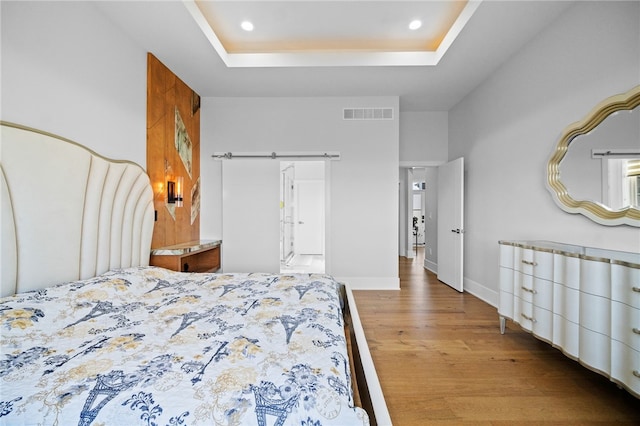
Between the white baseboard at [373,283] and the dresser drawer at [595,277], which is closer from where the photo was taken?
the dresser drawer at [595,277]

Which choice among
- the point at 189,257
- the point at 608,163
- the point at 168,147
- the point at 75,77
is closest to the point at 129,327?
the point at 75,77

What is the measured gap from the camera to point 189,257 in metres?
3.48

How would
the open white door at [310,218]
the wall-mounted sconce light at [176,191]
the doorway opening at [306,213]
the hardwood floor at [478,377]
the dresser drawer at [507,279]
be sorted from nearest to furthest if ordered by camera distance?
1. the hardwood floor at [478,377]
2. the dresser drawer at [507,279]
3. the wall-mounted sconce light at [176,191]
4. the doorway opening at [306,213]
5. the open white door at [310,218]

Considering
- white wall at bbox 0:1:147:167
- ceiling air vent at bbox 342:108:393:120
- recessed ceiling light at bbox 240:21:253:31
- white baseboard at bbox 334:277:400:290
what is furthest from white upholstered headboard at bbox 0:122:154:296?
ceiling air vent at bbox 342:108:393:120

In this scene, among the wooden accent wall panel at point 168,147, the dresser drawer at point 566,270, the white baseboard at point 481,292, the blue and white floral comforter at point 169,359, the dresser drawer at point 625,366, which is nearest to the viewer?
the blue and white floral comforter at point 169,359

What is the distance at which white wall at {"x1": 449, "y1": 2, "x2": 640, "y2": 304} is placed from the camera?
192cm

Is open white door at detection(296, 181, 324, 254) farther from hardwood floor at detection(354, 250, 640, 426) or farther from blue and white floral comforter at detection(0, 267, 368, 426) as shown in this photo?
blue and white floral comforter at detection(0, 267, 368, 426)

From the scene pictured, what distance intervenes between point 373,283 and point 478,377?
6.83 ft

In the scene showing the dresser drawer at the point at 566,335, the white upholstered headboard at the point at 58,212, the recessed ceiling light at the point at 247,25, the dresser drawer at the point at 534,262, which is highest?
the recessed ceiling light at the point at 247,25

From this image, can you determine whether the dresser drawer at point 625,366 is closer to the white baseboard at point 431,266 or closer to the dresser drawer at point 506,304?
the dresser drawer at point 506,304

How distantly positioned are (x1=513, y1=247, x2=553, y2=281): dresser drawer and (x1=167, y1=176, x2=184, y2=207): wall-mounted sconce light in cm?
362

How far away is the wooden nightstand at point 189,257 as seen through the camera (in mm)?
2680

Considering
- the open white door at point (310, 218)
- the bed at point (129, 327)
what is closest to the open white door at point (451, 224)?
the bed at point (129, 327)

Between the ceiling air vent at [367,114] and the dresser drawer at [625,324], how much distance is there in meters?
3.18
